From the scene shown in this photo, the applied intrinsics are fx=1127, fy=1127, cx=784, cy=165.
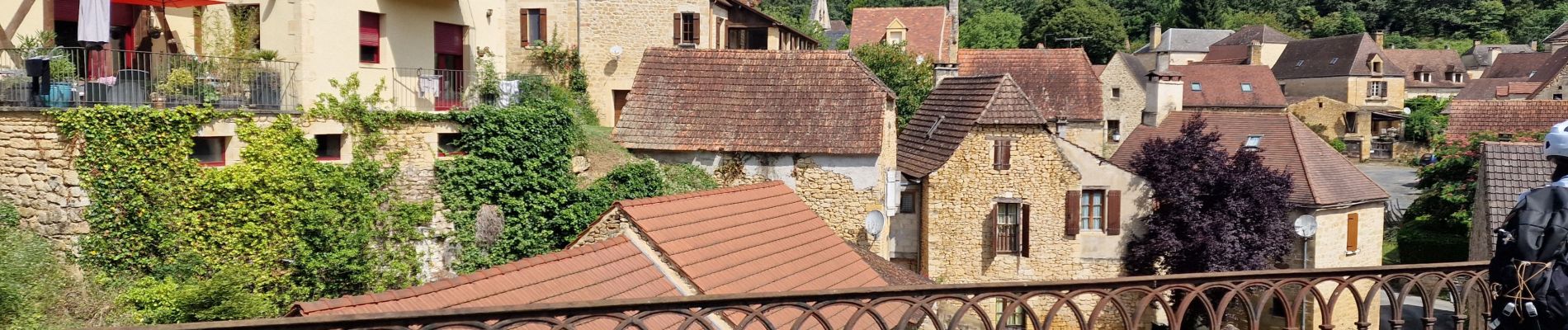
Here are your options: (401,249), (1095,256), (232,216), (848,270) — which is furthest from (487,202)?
(1095,256)

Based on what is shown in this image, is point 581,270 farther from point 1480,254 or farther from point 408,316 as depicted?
point 1480,254

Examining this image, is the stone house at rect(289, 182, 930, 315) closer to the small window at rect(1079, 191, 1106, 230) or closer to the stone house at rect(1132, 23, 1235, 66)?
the small window at rect(1079, 191, 1106, 230)

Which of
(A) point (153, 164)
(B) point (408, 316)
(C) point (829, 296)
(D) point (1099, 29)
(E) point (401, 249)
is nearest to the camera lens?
(B) point (408, 316)

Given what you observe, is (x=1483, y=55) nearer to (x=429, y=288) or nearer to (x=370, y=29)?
(x=370, y=29)

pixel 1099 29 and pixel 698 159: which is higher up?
pixel 1099 29

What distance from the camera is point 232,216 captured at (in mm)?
13852

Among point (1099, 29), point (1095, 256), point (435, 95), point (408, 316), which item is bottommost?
point (1095, 256)

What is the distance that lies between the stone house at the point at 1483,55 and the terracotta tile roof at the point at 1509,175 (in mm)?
61625

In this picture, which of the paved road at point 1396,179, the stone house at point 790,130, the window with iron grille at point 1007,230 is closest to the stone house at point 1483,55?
the paved road at point 1396,179

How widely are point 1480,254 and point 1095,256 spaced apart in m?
6.37

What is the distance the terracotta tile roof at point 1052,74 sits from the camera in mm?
34750

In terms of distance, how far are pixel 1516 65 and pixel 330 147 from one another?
230 feet

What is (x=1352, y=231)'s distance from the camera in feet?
79.2

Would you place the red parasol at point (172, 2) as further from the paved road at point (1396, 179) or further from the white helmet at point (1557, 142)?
the paved road at point (1396, 179)
